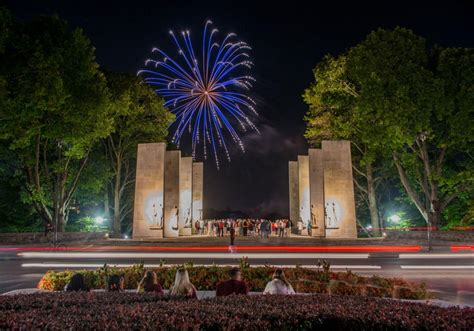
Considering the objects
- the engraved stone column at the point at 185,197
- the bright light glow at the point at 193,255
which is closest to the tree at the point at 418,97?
the bright light glow at the point at 193,255

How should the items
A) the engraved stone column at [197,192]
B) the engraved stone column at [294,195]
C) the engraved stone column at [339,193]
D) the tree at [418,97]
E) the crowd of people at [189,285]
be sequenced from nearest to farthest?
the crowd of people at [189,285], the tree at [418,97], the engraved stone column at [339,193], the engraved stone column at [294,195], the engraved stone column at [197,192]

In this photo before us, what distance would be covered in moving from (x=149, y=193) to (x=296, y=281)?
24.1 meters

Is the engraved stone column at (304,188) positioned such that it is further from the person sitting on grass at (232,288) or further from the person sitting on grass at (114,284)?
the person sitting on grass at (232,288)

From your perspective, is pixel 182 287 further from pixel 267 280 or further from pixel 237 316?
pixel 267 280

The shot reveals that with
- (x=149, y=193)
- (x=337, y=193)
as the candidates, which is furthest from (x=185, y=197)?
(x=337, y=193)

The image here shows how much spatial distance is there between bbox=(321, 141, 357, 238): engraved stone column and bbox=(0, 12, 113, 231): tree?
719 inches

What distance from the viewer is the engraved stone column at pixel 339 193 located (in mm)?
35094

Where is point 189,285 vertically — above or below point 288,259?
above

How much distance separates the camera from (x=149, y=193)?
3578 cm

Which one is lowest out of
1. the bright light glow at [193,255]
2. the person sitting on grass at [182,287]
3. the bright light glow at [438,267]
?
the bright light glow at [438,267]

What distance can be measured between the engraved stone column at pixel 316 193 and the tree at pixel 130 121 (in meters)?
15.2

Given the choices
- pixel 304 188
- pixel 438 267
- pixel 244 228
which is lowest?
pixel 438 267

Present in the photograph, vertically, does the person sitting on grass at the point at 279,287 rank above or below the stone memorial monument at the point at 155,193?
below

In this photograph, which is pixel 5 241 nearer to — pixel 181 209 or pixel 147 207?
pixel 147 207
